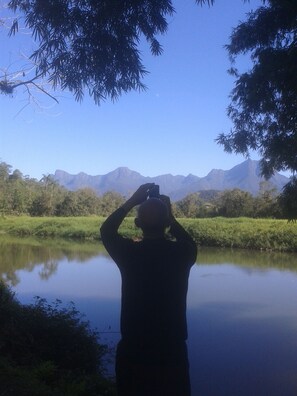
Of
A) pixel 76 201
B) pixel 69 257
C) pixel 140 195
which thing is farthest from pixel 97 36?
pixel 76 201

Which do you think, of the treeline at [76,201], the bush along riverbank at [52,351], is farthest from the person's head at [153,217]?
the treeline at [76,201]

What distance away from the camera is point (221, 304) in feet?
34.8

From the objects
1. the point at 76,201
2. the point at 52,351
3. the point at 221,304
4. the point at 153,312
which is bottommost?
the point at 221,304

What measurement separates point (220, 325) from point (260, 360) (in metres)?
2.06

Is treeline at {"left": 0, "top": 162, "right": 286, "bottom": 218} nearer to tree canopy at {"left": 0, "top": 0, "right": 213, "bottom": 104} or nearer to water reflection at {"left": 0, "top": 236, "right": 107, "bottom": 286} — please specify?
water reflection at {"left": 0, "top": 236, "right": 107, "bottom": 286}

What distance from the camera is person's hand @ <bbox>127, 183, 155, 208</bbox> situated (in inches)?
68.6

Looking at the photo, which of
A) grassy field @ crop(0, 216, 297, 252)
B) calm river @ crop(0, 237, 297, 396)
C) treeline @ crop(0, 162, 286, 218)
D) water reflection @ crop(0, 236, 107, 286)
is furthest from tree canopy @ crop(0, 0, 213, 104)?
treeline @ crop(0, 162, 286, 218)

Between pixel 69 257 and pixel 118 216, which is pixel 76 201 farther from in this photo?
pixel 118 216

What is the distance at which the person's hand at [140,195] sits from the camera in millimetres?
1742

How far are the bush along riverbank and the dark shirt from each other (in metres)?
→ 2.33

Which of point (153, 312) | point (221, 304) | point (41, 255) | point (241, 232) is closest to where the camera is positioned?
point (153, 312)

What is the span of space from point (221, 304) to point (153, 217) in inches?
378

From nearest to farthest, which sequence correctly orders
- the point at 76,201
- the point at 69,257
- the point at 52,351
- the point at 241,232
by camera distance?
the point at 52,351 → the point at 69,257 → the point at 241,232 → the point at 76,201

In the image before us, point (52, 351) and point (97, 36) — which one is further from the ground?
point (97, 36)
